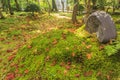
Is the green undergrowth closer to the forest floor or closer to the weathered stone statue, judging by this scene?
the forest floor

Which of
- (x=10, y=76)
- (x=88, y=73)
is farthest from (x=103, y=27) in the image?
(x=10, y=76)

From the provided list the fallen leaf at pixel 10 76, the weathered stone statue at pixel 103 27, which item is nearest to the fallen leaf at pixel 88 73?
the weathered stone statue at pixel 103 27

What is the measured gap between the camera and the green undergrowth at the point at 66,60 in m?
5.85

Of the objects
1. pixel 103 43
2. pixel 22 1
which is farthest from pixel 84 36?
pixel 22 1

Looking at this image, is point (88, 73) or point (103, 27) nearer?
point (88, 73)

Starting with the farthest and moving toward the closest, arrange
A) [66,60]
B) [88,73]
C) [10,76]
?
[10,76] → [66,60] → [88,73]

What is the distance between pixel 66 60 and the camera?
647cm

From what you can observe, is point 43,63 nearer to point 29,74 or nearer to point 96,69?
point 29,74

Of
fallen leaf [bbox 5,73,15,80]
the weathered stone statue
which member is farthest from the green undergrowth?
the weathered stone statue

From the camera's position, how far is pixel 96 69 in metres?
5.96

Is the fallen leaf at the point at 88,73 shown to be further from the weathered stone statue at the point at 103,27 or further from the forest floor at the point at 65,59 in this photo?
the weathered stone statue at the point at 103,27

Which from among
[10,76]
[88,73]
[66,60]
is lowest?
[10,76]

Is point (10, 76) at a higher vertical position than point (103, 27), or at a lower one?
lower

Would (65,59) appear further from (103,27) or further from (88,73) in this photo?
(103,27)
